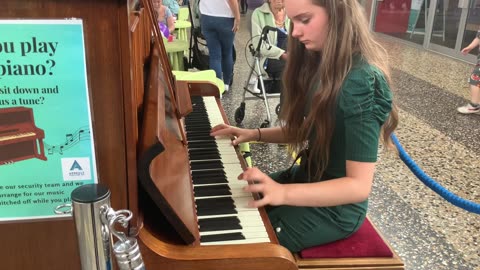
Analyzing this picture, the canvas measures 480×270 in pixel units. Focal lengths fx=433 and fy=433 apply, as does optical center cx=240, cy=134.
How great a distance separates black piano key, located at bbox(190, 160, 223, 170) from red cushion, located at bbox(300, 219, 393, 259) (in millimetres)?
413

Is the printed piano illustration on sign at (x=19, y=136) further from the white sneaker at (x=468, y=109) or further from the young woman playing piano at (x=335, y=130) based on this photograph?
the white sneaker at (x=468, y=109)

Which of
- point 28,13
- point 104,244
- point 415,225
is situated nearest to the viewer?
point 104,244

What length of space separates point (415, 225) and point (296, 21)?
1.77 meters

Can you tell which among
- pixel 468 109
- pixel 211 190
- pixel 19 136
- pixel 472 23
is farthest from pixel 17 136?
pixel 472 23

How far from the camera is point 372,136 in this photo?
1.26 meters

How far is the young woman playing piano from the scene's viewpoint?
125 centimetres

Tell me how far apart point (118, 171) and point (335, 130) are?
75 cm

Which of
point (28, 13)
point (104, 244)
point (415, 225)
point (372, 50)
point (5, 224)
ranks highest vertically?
point (28, 13)

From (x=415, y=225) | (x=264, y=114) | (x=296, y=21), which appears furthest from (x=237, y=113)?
(x=296, y=21)

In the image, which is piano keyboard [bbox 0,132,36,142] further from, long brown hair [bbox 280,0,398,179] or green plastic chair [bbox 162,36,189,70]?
green plastic chair [bbox 162,36,189,70]

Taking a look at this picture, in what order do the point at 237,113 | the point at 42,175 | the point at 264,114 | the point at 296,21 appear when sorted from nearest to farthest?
the point at 42,175
the point at 296,21
the point at 237,113
the point at 264,114

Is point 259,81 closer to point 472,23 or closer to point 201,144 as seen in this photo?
point 201,144

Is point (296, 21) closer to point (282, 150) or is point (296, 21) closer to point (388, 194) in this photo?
point (388, 194)

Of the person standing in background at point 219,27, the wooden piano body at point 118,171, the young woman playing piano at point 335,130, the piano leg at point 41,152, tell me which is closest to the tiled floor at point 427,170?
the person standing in background at point 219,27
